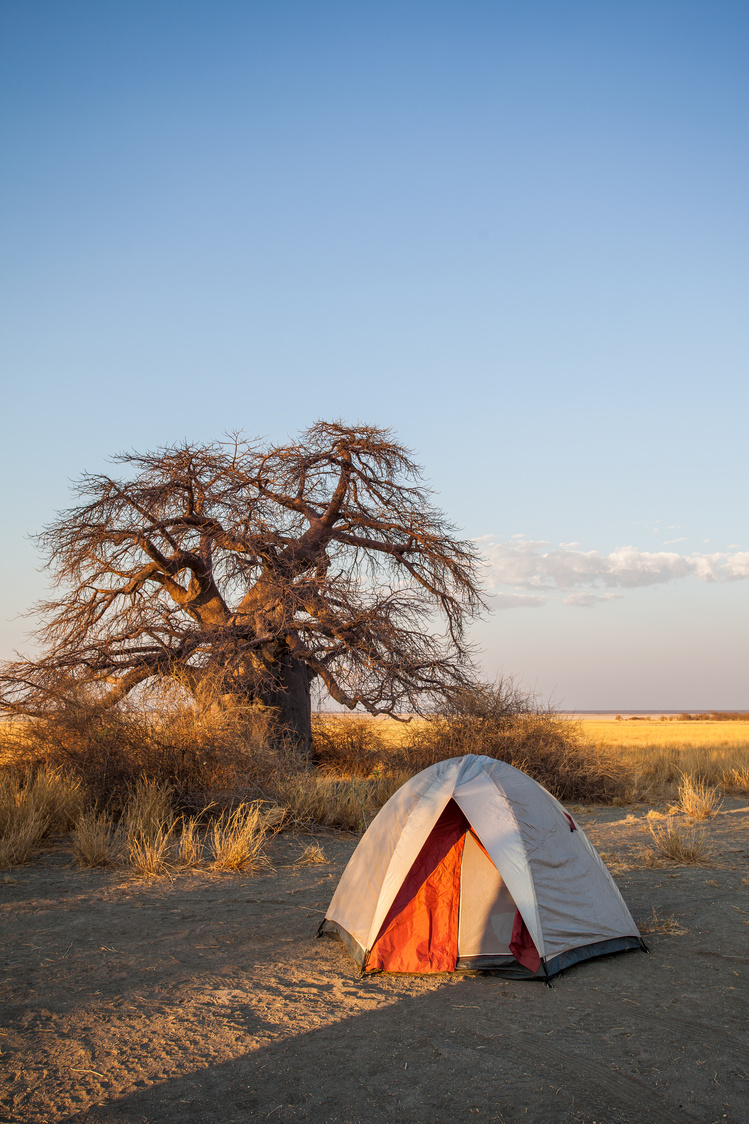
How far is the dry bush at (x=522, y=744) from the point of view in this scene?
1380 centimetres

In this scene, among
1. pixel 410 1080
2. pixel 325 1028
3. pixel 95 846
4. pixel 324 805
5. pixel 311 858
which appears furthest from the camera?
pixel 324 805

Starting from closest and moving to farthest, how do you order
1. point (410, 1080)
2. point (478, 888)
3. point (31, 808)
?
point (410, 1080)
point (478, 888)
point (31, 808)

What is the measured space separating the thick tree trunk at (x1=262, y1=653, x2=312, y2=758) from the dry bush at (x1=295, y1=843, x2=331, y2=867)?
531cm

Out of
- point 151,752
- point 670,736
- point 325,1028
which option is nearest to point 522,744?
point 151,752

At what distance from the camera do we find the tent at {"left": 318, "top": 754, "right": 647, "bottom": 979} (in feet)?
16.8

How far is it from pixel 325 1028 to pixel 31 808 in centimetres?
593

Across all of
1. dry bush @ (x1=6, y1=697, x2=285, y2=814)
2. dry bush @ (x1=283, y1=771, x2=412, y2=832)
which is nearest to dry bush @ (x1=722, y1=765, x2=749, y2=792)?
dry bush @ (x1=283, y1=771, x2=412, y2=832)

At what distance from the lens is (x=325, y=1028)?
4.18m

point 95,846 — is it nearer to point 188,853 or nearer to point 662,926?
point 188,853

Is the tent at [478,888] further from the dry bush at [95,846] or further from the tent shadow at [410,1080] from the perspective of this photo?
the dry bush at [95,846]

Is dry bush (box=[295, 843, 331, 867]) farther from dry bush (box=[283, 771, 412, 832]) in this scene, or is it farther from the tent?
the tent

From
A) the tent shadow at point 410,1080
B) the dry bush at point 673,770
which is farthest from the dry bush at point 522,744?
the tent shadow at point 410,1080

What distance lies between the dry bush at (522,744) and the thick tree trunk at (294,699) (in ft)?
6.84

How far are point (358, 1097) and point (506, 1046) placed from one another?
3.09 ft
